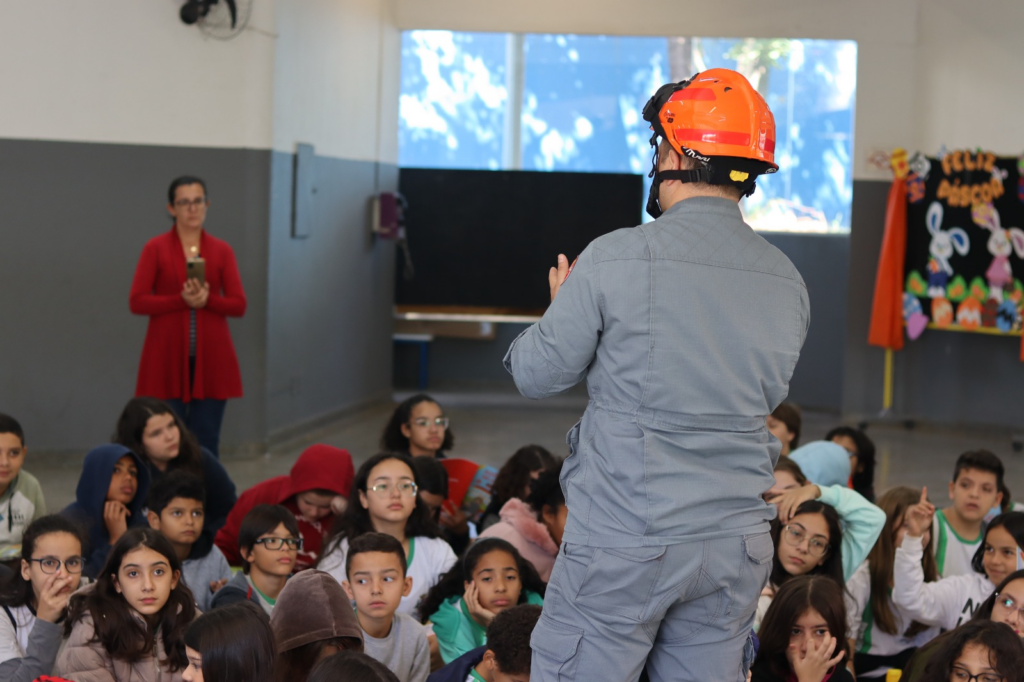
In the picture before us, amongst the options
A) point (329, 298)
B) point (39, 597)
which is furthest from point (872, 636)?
point (329, 298)

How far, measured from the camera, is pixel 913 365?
805cm

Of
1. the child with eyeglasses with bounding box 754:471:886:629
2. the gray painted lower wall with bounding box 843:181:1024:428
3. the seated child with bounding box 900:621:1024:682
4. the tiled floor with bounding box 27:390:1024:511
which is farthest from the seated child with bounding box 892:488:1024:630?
the gray painted lower wall with bounding box 843:181:1024:428

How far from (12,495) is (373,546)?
1553mm

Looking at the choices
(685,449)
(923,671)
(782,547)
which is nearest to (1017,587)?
(923,671)

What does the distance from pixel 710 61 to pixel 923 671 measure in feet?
24.9

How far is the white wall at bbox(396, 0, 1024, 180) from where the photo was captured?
24.9ft

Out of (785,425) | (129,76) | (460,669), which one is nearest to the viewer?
(460,669)

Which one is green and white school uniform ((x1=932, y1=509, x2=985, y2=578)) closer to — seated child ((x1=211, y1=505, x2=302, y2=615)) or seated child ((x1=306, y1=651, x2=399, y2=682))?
seated child ((x1=211, y1=505, x2=302, y2=615))

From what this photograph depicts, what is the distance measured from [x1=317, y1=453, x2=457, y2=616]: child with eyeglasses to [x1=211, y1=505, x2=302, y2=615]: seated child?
0.13 metres

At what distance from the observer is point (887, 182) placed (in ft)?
26.2

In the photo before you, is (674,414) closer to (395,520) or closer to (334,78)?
(395,520)

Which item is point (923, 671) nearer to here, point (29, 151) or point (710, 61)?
point (29, 151)

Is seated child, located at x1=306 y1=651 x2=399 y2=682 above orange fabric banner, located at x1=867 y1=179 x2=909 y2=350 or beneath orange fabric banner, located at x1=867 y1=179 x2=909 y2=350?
beneath

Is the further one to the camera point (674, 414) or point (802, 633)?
point (802, 633)
